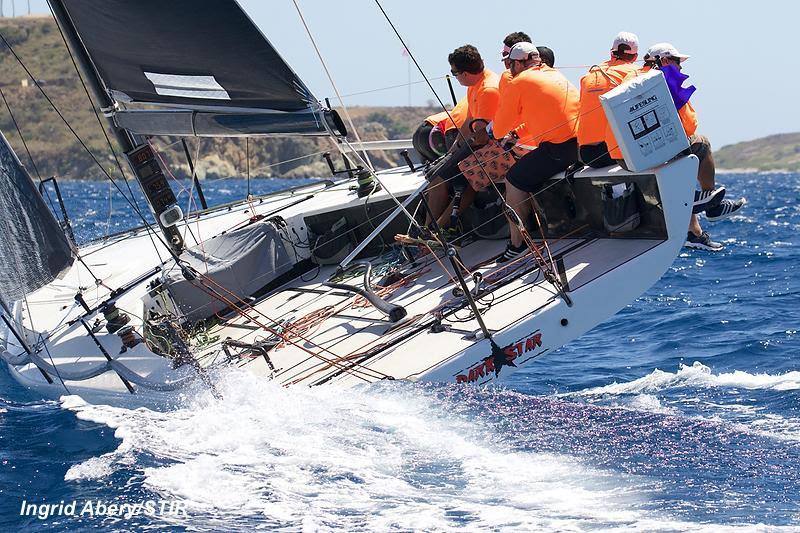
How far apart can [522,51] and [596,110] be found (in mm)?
660

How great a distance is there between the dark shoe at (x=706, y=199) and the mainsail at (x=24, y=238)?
4646 mm

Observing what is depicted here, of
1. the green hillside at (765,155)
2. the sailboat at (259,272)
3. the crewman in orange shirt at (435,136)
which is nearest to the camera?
the sailboat at (259,272)

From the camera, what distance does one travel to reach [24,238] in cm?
730

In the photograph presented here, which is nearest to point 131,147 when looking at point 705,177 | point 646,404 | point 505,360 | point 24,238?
point 24,238

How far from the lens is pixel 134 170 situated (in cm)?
729

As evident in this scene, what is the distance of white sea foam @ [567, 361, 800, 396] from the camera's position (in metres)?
6.94

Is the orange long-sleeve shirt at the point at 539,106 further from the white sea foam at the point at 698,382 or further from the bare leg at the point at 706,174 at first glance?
the white sea foam at the point at 698,382

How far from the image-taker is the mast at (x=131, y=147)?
7.08 metres

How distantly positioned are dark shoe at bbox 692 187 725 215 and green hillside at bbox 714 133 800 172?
13266 centimetres

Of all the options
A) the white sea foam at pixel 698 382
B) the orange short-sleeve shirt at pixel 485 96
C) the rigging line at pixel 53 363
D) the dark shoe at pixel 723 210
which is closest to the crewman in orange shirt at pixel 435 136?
the orange short-sleeve shirt at pixel 485 96

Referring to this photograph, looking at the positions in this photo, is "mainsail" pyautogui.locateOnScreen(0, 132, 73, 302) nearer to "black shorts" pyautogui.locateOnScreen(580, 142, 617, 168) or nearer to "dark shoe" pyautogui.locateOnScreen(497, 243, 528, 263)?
"dark shoe" pyautogui.locateOnScreen(497, 243, 528, 263)

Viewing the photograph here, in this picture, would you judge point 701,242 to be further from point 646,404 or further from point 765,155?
point 765,155

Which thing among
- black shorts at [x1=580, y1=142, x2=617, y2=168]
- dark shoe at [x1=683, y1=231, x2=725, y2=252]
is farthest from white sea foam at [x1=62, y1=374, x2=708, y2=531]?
dark shoe at [x1=683, y1=231, x2=725, y2=252]

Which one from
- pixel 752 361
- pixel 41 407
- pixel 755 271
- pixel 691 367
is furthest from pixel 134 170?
pixel 755 271
